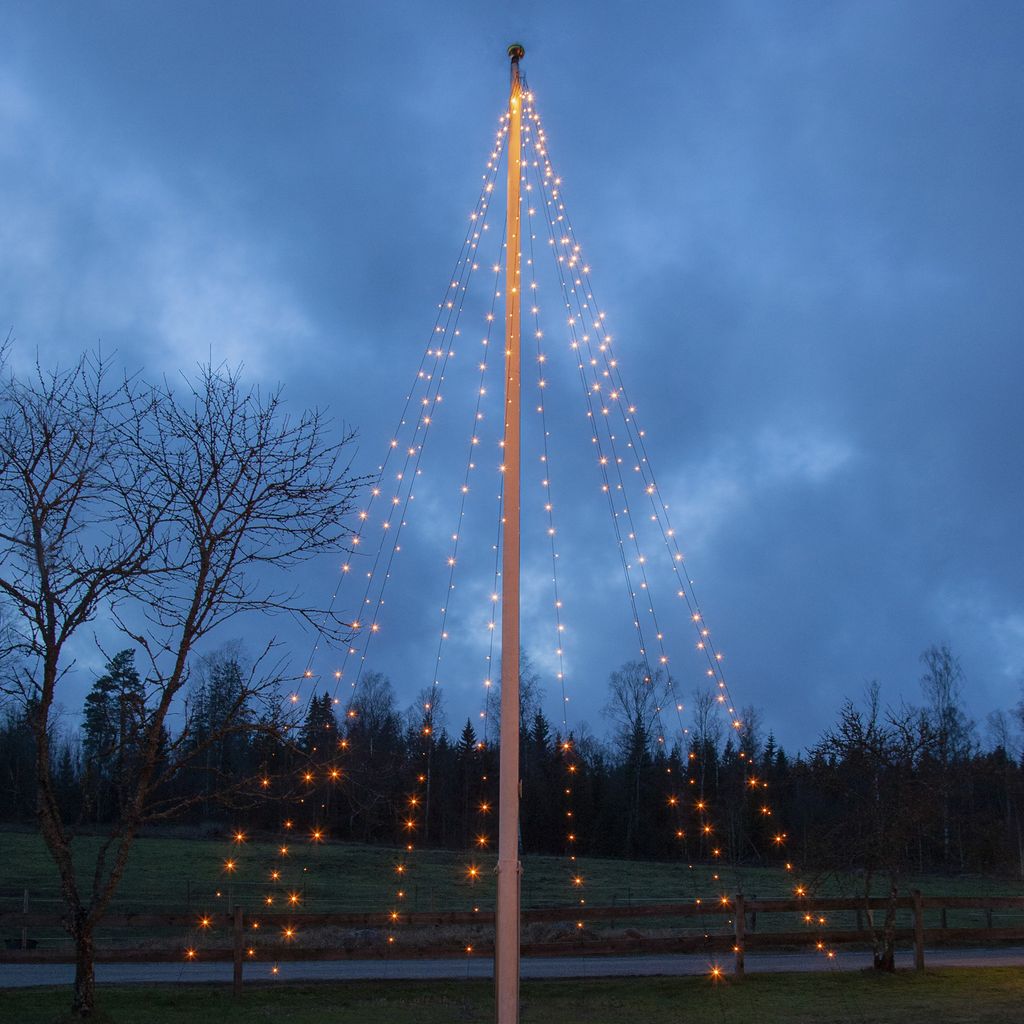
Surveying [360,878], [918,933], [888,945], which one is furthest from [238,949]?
[360,878]

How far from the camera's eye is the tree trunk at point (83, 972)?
703 cm

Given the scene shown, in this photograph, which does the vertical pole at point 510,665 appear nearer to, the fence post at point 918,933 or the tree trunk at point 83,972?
the tree trunk at point 83,972

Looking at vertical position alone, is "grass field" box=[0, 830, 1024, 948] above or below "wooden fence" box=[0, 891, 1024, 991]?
below

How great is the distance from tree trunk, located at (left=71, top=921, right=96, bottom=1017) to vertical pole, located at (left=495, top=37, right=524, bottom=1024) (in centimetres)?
313

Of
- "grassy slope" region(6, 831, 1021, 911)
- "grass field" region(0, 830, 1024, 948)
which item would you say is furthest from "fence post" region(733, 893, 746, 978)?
"grassy slope" region(6, 831, 1021, 911)

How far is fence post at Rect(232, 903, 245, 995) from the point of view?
1050 cm

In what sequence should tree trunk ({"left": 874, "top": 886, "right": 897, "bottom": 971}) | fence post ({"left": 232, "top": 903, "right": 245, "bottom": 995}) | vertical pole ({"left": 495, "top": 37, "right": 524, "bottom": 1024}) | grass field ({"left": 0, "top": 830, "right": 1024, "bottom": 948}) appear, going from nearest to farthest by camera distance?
vertical pole ({"left": 495, "top": 37, "right": 524, "bottom": 1024}), fence post ({"left": 232, "top": 903, "right": 245, "bottom": 995}), tree trunk ({"left": 874, "top": 886, "right": 897, "bottom": 971}), grass field ({"left": 0, "top": 830, "right": 1024, "bottom": 948})

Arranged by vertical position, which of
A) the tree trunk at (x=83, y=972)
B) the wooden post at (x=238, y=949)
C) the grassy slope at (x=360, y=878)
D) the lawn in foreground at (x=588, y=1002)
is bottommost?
the grassy slope at (x=360, y=878)

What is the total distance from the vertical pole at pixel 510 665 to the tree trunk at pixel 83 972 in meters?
3.13

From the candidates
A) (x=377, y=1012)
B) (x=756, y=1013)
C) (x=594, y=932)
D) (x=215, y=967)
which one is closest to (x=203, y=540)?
(x=377, y=1012)

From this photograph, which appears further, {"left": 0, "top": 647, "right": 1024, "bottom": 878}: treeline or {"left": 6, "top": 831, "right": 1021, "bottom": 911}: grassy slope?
{"left": 6, "top": 831, "right": 1021, "bottom": 911}: grassy slope

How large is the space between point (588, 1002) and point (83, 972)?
218 inches

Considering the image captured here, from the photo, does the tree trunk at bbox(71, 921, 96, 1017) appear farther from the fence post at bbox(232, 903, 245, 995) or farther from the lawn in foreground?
the fence post at bbox(232, 903, 245, 995)

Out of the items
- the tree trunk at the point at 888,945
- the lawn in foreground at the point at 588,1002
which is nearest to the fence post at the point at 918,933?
the tree trunk at the point at 888,945
